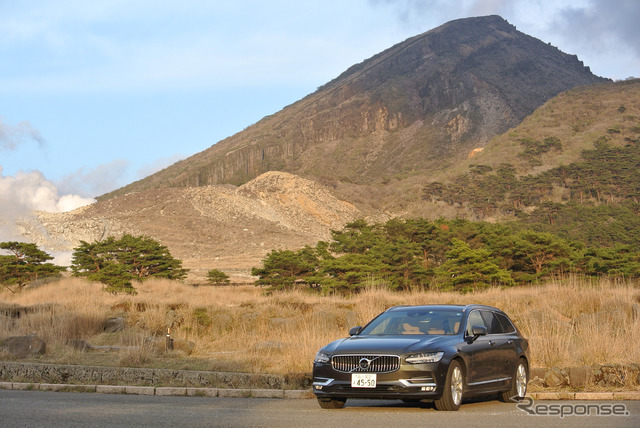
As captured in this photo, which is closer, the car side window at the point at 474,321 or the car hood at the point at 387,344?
the car hood at the point at 387,344

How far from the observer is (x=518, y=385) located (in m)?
12.2

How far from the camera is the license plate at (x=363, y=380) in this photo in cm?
1044

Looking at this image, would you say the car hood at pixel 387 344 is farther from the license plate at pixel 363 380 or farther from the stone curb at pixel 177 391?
the stone curb at pixel 177 391

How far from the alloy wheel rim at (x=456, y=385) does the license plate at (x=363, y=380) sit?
3.78 ft

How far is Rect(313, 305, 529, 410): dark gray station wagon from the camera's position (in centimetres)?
1038

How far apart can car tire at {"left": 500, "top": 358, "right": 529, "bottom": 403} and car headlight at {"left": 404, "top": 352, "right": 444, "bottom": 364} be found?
2.24 m

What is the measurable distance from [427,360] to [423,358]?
62 mm

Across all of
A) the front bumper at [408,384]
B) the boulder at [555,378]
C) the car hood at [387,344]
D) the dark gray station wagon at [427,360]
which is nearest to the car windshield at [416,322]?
the dark gray station wagon at [427,360]

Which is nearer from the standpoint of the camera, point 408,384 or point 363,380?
point 408,384

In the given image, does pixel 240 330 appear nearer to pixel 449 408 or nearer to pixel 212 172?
pixel 449 408

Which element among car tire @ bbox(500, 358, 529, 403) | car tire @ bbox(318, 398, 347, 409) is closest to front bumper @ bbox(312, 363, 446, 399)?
car tire @ bbox(318, 398, 347, 409)

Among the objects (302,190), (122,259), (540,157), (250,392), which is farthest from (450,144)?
(250,392)

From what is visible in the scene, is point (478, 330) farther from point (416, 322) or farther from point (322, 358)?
point (322, 358)

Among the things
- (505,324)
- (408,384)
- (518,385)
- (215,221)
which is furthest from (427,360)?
(215,221)
